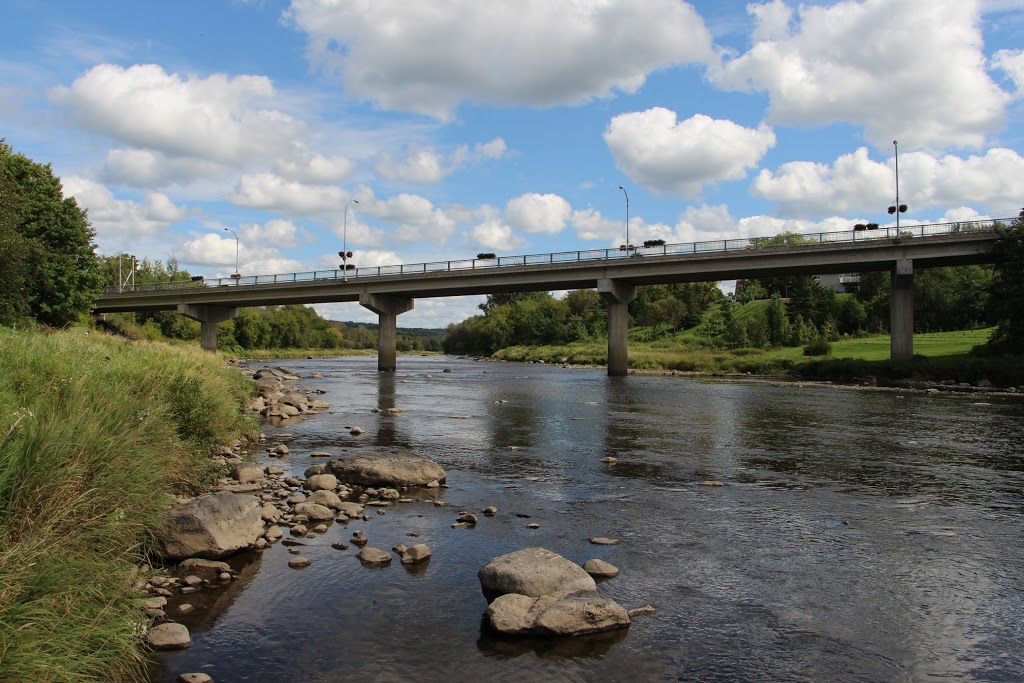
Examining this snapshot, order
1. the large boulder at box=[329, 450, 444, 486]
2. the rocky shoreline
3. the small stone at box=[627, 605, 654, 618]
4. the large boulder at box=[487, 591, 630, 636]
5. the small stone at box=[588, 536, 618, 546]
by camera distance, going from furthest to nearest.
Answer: the large boulder at box=[329, 450, 444, 486]
the small stone at box=[588, 536, 618, 546]
the small stone at box=[627, 605, 654, 618]
the rocky shoreline
the large boulder at box=[487, 591, 630, 636]

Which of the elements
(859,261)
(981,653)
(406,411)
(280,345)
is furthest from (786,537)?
(280,345)

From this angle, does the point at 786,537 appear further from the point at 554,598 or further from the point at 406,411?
the point at 406,411

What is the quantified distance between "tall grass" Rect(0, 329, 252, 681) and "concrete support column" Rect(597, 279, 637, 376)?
180ft

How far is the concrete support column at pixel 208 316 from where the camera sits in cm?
9092

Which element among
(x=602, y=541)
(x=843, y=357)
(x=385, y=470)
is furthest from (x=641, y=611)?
(x=843, y=357)

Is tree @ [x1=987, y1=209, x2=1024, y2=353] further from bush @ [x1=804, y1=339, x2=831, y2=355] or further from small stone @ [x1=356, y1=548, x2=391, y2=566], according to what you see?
small stone @ [x1=356, y1=548, x2=391, y2=566]

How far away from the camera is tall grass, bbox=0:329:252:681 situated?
6086 mm

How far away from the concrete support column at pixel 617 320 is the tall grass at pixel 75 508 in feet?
180

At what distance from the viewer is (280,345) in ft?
595

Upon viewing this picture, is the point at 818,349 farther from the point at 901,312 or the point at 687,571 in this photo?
the point at 687,571

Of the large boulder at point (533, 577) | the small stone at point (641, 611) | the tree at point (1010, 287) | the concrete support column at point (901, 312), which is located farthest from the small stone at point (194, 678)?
the concrete support column at point (901, 312)

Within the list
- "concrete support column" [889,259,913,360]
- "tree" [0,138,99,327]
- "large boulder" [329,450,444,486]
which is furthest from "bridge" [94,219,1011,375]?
"large boulder" [329,450,444,486]

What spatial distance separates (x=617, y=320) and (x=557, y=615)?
62.0 m

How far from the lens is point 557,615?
27.7 ft
